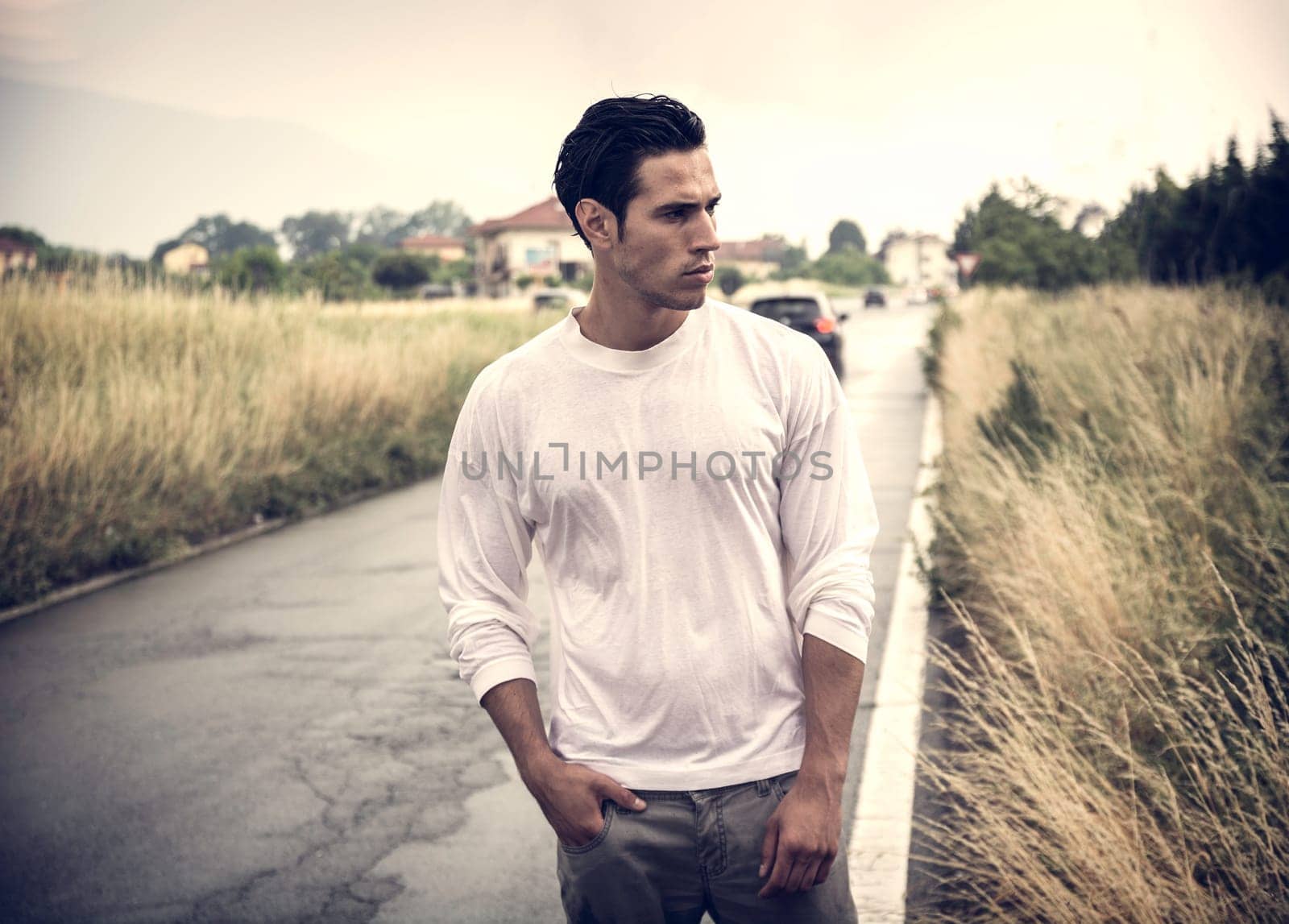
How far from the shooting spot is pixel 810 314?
23172mm

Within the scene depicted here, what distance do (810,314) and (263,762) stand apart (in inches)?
758

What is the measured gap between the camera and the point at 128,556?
362 inches

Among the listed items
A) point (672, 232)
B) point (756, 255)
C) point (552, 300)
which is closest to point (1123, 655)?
point (672, 232)

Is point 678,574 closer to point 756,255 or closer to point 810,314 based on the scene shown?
point 810,314

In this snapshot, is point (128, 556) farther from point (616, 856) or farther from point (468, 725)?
point (616, 856)

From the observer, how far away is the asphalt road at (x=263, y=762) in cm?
392

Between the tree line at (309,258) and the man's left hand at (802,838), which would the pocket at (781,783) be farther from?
the tree line at (309,258)

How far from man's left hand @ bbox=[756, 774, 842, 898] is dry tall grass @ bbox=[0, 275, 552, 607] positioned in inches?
293

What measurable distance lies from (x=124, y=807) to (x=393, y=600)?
3228 millimetres

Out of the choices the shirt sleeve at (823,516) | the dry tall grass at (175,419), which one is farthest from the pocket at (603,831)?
the dry tall grass at (175,419)

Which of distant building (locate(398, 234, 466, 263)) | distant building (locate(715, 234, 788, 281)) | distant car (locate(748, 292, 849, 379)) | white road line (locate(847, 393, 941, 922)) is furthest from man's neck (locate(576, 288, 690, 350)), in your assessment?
distant building (locate(398, 234, 466, 263))

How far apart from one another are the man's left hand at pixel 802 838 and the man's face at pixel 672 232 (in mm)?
780

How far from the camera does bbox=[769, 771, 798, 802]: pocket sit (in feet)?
6.09

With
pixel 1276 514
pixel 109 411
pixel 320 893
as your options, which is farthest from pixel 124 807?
pixel 109 411
